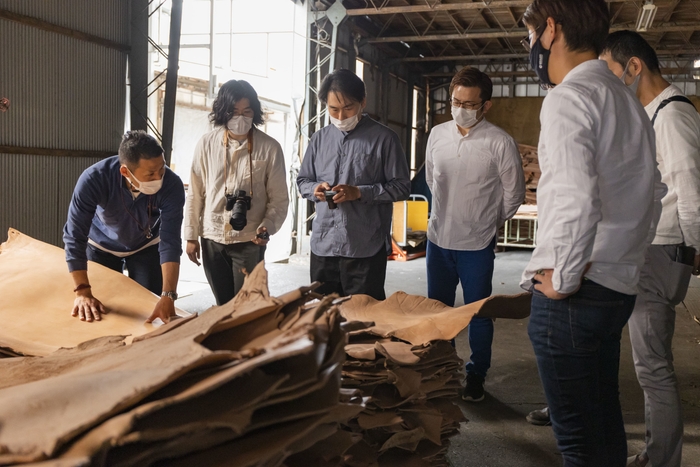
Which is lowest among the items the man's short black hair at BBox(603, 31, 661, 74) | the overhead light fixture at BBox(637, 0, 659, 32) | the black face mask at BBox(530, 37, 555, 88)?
the black face mask at BBox(530, 37, 555, 88)

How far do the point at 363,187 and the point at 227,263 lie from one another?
0.81 m

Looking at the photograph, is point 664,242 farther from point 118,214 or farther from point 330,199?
point 118,214

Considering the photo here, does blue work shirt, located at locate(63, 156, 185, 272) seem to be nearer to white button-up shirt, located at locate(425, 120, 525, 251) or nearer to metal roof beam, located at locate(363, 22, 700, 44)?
white button-up shirt, located at locate(425, 120, 525, 251)

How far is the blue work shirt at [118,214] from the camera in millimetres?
2637

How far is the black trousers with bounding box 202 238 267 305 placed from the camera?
3131mm

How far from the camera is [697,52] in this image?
1378cm

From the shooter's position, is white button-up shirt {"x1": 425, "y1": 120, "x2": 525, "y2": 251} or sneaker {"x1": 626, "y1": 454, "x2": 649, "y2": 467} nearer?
sneaker {"x1": 626, "y1": 454, "x2": 649, "y2": 467}

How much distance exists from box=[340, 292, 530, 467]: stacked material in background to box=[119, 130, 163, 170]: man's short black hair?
1.23 metres

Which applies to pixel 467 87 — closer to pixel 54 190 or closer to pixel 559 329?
pixel 559 329

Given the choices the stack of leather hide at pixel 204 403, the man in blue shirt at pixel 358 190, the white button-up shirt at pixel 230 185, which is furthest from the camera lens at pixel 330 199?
the stack of leather hide at pixel 204 403

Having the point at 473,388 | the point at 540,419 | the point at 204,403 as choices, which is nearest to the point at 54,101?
the point at 473,388

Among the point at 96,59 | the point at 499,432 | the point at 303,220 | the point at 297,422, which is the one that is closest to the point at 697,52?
the point at 303,220

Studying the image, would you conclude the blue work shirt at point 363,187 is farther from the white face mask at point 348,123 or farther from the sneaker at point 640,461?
the sneaker at point 640,461

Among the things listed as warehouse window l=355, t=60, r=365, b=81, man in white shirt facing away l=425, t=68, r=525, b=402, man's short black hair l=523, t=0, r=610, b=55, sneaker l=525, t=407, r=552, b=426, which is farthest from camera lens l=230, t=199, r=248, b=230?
warehouse window l=355, t=60, r=365, b=81
